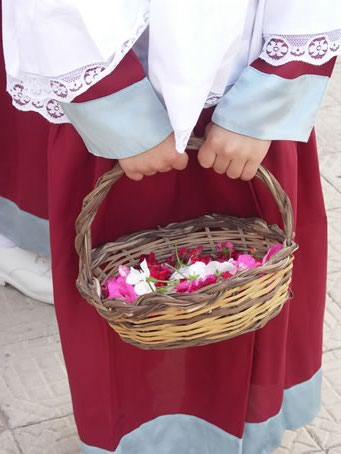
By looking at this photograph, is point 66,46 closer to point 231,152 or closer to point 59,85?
point 59,85

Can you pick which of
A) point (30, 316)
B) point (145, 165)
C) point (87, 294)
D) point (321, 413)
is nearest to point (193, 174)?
point (145, 165)

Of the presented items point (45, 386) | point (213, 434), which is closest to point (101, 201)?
point (213, 434)

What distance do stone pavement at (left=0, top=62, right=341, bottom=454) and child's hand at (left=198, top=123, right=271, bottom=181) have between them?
805 mm

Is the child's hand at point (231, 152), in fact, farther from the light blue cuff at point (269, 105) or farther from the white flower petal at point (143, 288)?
the white flower petal at point (143, 288)

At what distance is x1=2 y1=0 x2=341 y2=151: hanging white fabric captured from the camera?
1.36m

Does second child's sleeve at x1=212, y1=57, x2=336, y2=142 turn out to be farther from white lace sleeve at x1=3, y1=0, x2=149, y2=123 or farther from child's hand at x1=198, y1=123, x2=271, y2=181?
white lace sleeve at x1=3, y1=0, x2=149, y2=123

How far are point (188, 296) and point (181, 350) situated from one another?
382 millimetres

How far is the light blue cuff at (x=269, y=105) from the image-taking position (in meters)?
1.46

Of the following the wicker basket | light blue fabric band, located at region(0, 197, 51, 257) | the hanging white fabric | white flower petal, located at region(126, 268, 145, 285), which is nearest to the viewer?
the hanging white fabric

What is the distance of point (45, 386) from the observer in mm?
2279

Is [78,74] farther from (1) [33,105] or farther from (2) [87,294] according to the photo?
(2) [87,294]

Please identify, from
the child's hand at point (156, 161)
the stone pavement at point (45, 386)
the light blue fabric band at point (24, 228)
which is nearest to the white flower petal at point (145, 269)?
the child's hand at point (156, 161)

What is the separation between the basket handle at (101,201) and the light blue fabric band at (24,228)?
903 mm

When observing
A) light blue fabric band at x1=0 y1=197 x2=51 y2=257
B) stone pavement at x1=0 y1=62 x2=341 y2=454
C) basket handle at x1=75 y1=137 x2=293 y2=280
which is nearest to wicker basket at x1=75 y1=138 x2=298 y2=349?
basket handle at x1=75 y1=137 x2=293 y2=280
